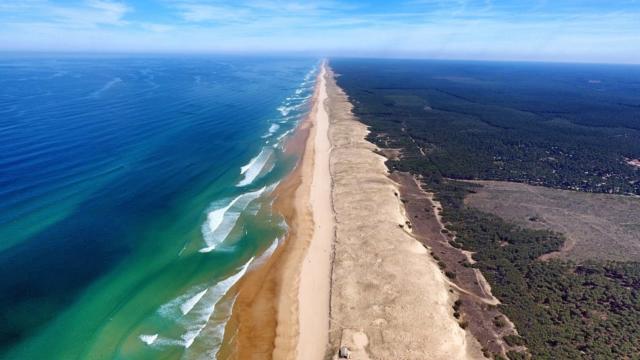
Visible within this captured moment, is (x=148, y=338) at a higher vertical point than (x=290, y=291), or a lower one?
lower

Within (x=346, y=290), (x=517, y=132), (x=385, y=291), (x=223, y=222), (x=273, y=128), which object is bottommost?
(x=346, y=290)

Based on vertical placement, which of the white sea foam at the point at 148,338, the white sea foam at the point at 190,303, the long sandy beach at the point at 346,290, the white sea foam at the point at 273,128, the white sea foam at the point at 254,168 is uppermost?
the white sea foam at the point at 273,128

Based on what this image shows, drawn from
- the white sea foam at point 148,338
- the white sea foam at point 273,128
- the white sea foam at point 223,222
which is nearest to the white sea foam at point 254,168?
the white sea foam at point 223,222

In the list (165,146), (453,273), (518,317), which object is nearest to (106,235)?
(165,146)

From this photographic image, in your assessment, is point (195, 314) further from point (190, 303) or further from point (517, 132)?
point (517, 132)

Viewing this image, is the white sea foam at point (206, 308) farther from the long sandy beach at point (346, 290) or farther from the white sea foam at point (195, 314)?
the long sandy beach at point (346, 290)

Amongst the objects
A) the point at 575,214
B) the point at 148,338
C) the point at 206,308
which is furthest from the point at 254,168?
the point at 575,214
